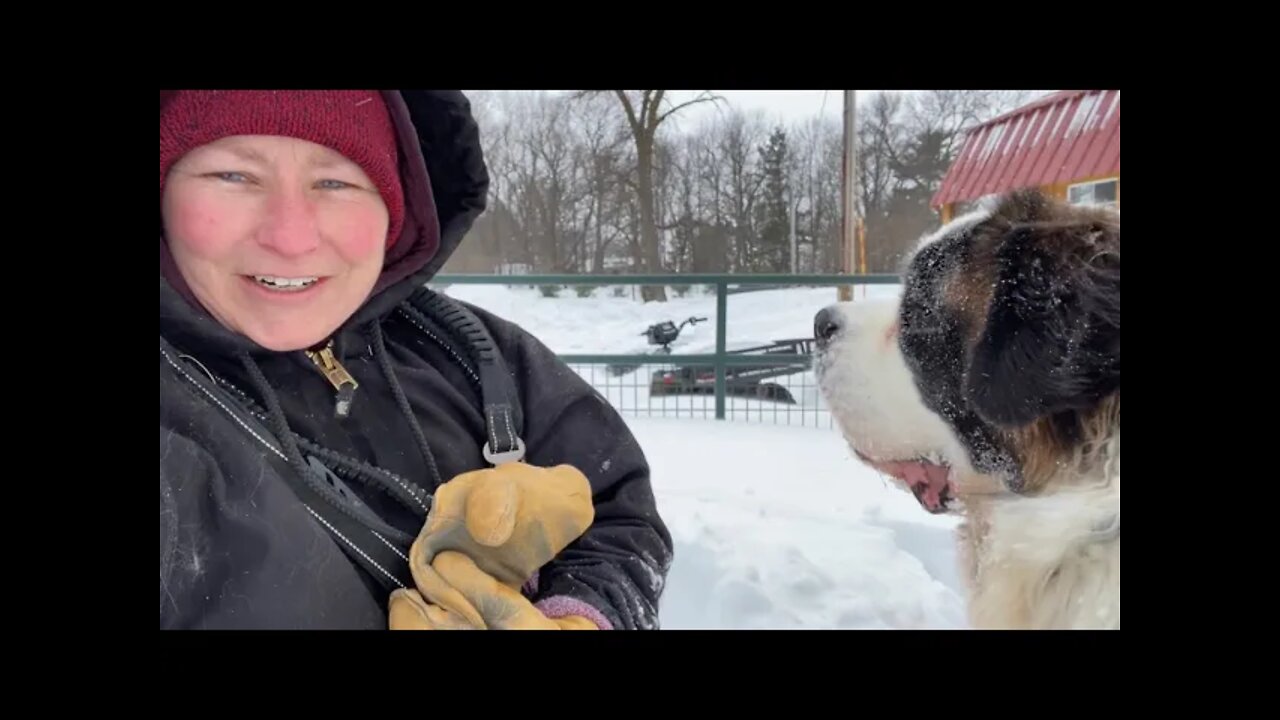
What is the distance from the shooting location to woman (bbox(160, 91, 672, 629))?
0.82 metres

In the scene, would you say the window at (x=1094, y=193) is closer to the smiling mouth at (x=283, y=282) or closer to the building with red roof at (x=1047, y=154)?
the building with red roof at (x=1047, y=154)

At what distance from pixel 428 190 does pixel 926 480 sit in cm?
79

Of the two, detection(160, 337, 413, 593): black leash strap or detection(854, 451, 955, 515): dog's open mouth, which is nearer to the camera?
detection(160, 337, 413, 593): black leash strap

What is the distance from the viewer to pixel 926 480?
3.54 ft

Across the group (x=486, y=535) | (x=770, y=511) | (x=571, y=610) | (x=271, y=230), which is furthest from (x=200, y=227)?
(x=770, y=511)

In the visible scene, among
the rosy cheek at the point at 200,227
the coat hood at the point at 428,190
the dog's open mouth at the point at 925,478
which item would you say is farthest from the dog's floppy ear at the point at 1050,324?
the rosy cheek at the point at 200,227

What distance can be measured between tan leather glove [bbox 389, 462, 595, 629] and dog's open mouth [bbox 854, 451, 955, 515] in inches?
18.1

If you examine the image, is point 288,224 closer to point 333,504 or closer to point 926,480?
point 333,504

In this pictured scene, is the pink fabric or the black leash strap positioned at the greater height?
the black leash strap

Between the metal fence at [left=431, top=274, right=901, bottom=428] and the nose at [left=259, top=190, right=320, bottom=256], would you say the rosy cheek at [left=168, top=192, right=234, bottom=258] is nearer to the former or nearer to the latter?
the nose at [left=259, top=190, right=320, bottom=256]

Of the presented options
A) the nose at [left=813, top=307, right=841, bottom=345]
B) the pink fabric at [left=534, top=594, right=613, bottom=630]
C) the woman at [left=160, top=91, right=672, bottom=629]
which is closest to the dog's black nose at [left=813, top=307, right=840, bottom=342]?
the nose at [left=813, top=307, right=841, bottom=345]

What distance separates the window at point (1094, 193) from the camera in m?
0.95

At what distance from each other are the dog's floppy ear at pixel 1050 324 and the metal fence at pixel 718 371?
0.15 metres

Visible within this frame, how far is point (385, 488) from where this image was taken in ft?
3.08
